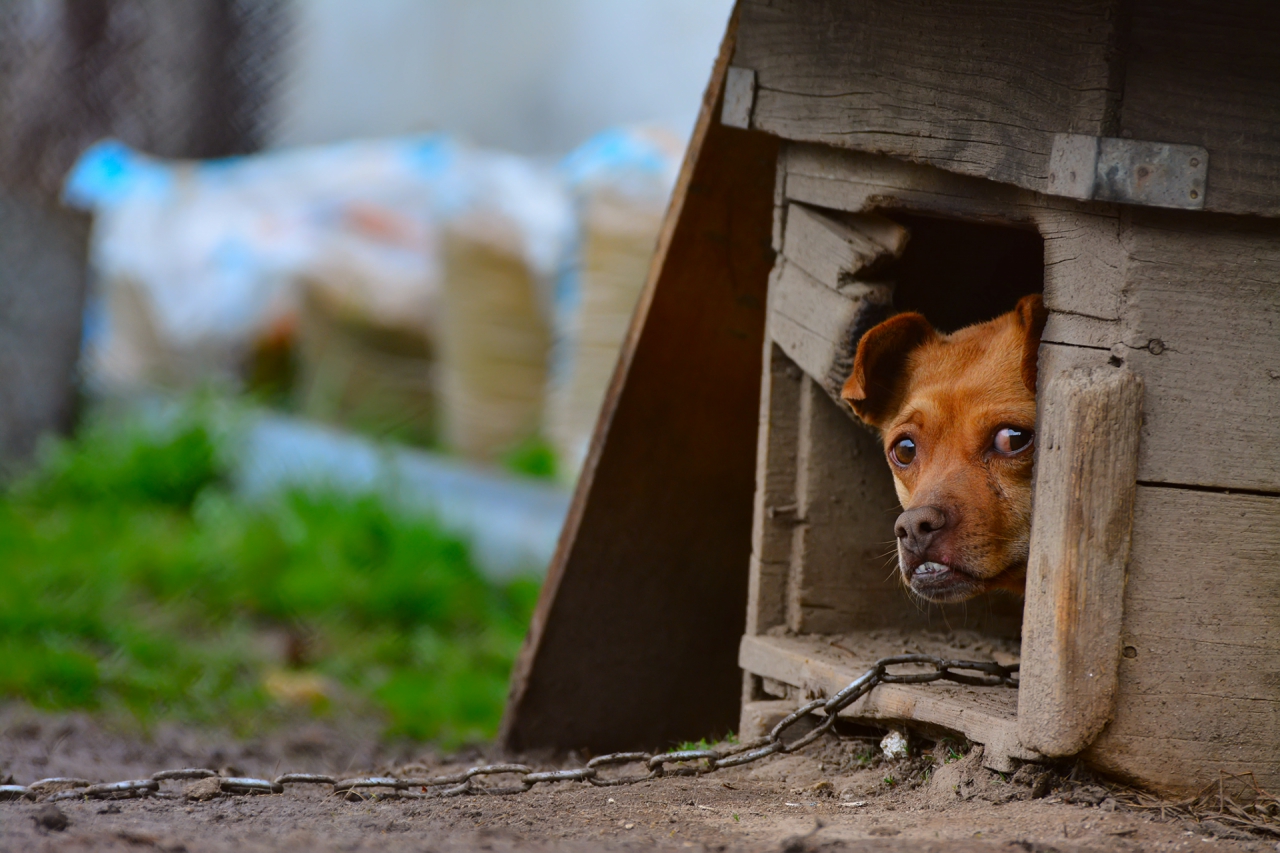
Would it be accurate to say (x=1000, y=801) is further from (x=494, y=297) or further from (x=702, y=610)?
(x=494, y=297)

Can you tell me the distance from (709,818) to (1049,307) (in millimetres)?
1183

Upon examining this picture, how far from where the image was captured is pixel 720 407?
12.9 ft

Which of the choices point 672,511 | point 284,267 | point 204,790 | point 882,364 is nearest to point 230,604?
point 284,267

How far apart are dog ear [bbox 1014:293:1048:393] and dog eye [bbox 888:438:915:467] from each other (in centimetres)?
30

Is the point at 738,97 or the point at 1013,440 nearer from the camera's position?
the point at 1013,440

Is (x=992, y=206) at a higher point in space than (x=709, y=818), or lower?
higher

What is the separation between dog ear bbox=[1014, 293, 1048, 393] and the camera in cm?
275

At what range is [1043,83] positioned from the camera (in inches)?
97.3

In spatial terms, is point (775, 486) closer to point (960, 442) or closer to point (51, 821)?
point (960, 442)

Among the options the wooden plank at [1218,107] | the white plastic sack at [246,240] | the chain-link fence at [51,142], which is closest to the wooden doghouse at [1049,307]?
the wooden plank at [1218,107]

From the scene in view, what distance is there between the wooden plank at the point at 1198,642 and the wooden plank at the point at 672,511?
1551mm

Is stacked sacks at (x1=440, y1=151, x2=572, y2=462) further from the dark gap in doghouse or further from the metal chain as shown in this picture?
the metal chain

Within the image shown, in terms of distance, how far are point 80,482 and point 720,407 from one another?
5522mm

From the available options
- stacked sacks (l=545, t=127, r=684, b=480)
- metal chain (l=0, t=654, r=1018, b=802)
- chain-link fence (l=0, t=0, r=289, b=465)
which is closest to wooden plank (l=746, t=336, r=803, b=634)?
metal chain (l=0, t=654, r=1018, b=802)
